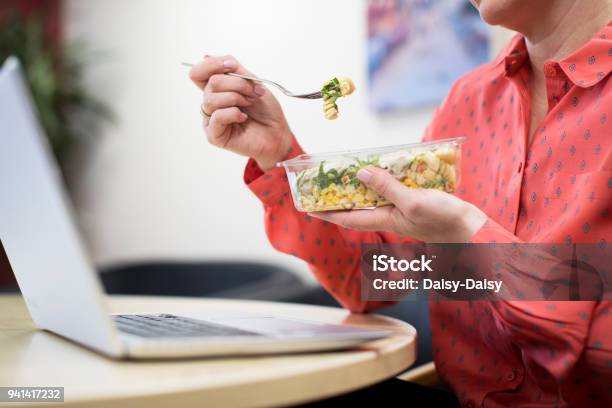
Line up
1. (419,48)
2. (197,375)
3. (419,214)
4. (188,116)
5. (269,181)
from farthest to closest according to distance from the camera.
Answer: (188,116)
(419,48)
(269,181)
(419,214)
(197,375)

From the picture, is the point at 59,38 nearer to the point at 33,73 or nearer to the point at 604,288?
the point at 33,73

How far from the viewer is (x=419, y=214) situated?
31.1 inches

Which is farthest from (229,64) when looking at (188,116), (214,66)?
(188,116)

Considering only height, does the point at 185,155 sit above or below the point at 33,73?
below

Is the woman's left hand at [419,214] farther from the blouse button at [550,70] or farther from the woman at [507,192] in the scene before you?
the blouse button at [550,70]

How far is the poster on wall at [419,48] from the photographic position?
2.16 meters

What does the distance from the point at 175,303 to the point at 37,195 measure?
70 cm

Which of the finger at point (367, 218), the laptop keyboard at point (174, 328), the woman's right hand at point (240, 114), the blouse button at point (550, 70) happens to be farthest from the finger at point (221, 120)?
the blouse button at point (550, 70)

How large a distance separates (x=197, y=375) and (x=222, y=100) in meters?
0.60

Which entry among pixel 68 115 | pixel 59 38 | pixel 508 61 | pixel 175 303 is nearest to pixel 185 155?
pixel 68 115

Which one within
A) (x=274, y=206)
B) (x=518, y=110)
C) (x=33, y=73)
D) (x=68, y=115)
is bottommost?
(x=274, y=206)

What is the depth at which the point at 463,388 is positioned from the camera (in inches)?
41.4

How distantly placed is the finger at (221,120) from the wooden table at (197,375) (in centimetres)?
46

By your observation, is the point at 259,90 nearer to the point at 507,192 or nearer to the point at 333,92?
the point at 333,92
